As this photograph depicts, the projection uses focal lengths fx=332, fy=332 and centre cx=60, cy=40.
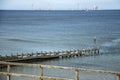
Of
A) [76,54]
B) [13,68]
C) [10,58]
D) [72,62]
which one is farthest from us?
[76,54]

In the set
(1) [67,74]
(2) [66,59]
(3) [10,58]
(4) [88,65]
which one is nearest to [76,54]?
(2) [66,59]

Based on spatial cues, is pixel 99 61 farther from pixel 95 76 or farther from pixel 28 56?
pixel 95 76

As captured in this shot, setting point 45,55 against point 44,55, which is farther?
point 45,55

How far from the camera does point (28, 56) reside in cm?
4975

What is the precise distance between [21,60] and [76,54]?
1238 centimetres

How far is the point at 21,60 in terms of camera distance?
47.8m

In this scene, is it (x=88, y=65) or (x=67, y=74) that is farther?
(x=88, y=65)

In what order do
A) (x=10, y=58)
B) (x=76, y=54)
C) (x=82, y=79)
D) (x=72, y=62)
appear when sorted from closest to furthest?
(x=82, y=79)
(x=10, y=58)
(x=72, y=62)
(x=76, y=54)

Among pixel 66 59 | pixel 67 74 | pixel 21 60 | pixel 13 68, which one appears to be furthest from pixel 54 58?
pixel 67 74

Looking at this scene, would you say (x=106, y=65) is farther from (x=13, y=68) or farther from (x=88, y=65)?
(x=13, y=68)

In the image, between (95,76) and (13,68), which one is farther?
(13,68)

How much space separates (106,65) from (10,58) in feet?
45.4

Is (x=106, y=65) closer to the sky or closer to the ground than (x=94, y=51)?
closer to the ground

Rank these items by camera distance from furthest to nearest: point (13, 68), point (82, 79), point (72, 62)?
point (72, 62), point (13, 68), point (82, 79)
